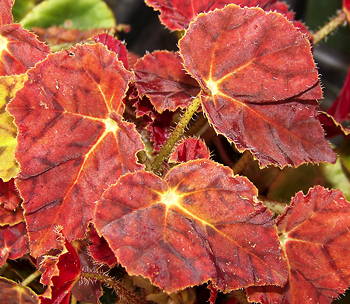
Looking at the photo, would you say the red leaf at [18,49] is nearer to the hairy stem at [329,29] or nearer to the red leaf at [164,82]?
the red leaf at [164,82]

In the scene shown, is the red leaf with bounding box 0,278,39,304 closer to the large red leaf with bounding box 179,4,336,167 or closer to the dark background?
the large red leaf with bounding box 179,4,336,167

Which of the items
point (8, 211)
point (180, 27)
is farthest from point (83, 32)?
point (8, 211)

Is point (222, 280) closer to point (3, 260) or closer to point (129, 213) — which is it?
point (129, 213)

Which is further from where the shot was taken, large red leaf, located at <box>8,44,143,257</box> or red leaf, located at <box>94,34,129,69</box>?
red leaf, located at <box>94,34,129,69</box>

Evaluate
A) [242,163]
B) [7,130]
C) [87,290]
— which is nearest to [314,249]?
[242,163]

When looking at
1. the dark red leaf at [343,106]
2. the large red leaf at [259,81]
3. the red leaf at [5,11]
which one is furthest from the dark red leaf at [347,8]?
the red leaf at [5,11]

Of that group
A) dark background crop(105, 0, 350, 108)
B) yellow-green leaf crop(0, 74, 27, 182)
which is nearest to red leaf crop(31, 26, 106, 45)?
yellow-green leaf crop(0, 74, 27, 182)

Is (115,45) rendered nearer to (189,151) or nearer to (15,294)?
(189,151)
